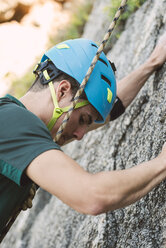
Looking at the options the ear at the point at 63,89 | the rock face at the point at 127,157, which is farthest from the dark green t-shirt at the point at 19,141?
the rock face at the point at 127,157

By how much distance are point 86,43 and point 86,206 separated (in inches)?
65.0

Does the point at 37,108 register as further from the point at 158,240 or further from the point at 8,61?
the point at 8,61

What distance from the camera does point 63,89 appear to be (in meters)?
2.66

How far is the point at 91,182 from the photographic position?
187cm

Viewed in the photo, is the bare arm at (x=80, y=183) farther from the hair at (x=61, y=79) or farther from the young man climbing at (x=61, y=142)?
the hair at (x=61, y=79)

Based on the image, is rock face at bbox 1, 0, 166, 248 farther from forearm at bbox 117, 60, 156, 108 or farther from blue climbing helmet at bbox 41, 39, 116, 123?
blue climbing helmet at bbox 41, 39, 116, 123

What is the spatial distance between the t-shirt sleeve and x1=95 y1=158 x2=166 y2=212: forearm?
1.18 feet

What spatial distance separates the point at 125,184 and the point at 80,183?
0.27 metres

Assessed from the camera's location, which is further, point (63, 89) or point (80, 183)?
point (63, 89)

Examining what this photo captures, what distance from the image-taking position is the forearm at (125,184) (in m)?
1.89

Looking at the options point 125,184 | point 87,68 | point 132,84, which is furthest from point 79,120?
point 132,84

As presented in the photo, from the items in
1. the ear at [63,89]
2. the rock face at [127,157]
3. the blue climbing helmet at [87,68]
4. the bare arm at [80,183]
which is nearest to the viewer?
the bare arm at [80,183]

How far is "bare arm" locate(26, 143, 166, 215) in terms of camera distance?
1856mm

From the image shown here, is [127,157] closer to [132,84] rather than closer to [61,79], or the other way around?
[132,84]
